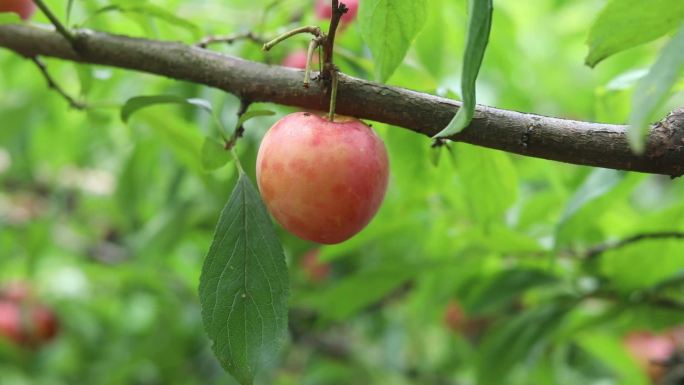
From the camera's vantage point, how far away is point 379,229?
4.44ft

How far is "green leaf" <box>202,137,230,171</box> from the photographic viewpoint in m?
0.93

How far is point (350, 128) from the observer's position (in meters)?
0.80

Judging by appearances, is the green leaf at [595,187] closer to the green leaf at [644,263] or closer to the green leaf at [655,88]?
the green leaf at [644,263]

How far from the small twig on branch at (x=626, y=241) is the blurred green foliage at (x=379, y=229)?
0.02 m

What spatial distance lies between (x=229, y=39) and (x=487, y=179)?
42 centimetres

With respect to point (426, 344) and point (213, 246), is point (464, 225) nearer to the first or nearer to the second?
point (213, 246)

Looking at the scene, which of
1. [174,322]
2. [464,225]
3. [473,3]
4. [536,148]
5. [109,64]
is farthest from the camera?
[174,322]

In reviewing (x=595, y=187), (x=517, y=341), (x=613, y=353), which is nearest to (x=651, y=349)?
(x=613, y=353)

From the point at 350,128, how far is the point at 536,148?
19 cm

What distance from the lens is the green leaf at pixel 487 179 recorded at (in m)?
1.01

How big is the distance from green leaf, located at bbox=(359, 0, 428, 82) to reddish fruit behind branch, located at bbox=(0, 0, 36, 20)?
A: 557 millimetres

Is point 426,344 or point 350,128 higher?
point 350,128

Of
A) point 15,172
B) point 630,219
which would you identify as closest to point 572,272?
point 630,219

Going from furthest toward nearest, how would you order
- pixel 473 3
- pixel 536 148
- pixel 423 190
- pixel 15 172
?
pixel 15 172
pixel 423 190
pixel 536 148
pixel 473 3
